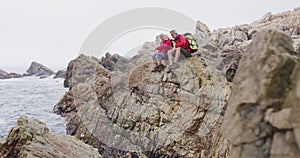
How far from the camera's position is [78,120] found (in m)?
20.2

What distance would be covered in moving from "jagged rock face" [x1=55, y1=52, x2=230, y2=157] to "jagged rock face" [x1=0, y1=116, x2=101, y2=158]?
4.22 metres

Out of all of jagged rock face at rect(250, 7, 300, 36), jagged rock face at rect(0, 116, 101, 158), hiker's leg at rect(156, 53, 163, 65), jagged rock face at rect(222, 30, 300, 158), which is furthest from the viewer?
jagged rock face at rect(250, 7, 300, 36)

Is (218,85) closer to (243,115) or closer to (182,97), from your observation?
(182,97)

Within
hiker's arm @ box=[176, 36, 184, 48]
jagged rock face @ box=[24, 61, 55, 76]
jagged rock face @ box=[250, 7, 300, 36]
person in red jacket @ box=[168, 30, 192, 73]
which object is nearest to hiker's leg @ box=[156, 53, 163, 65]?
person in red jacket @ box=[168, 30, 192, 73]

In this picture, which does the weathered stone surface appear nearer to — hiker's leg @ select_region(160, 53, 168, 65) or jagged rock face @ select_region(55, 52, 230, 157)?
jagged rock face @ select_region(55, 52, 230, 157)

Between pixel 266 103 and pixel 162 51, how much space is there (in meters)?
11.0

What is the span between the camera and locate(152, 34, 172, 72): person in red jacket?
1470cm

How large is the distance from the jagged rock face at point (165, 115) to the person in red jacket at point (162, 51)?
20.0 inches

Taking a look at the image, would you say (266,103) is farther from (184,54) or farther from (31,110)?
(31,110)

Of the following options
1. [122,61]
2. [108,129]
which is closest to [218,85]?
[108,129]

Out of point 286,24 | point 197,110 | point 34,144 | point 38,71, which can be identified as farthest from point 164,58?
point 38,71

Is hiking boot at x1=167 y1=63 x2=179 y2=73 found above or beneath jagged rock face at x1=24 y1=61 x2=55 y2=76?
above

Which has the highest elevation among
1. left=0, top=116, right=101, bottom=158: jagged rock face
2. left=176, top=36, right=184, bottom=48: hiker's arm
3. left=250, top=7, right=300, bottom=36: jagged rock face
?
left=250, top=7, right=300, bottom=36: jagged rock face

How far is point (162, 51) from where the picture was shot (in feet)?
48.7
